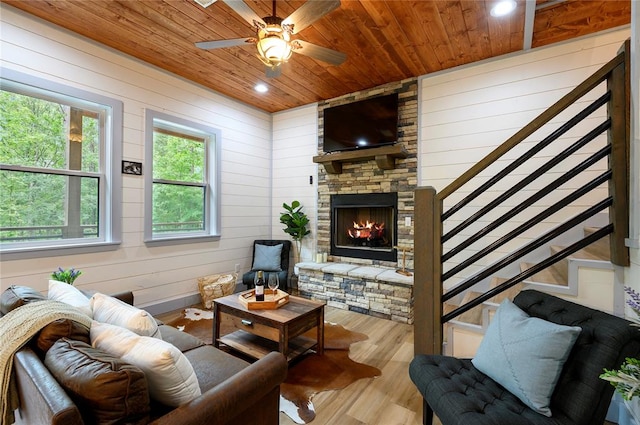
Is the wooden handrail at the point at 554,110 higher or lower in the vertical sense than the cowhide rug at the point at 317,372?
higher

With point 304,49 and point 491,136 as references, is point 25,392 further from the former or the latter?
point 491,136

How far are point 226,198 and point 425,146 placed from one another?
3027 millimetres

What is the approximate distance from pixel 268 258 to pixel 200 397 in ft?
11.4

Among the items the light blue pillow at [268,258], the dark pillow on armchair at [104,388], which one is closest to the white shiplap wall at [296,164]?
the light blue pillow at [268,258]

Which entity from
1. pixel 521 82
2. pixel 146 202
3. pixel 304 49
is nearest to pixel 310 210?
pixel 146 202

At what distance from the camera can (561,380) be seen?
4.53 ft

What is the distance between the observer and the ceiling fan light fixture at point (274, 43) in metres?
2.17

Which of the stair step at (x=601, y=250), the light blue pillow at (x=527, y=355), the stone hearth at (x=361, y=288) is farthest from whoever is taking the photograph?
the stone hearth at (x=361, y=288)

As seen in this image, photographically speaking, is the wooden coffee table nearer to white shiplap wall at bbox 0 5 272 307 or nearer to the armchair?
white shiplap wall at bbox 0 5 272 307

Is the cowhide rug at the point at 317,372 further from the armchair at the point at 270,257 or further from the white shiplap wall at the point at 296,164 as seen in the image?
the white shiplap wall at the point at 296,164

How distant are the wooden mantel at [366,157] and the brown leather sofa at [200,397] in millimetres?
3083

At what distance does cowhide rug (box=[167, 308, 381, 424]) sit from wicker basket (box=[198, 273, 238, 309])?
2.18ft

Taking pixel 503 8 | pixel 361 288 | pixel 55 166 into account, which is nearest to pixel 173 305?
pixel 55 166

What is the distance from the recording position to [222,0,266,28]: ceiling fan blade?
191 cm
